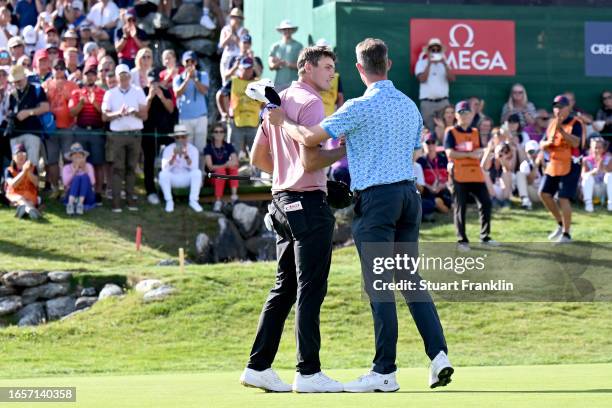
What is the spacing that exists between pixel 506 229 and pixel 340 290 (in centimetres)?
443

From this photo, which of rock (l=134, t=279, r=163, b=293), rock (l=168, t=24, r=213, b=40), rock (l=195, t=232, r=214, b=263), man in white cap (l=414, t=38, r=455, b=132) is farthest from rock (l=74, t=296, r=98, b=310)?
rock (l=168, t=24, r=213, b=40)

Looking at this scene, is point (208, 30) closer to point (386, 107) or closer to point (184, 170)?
point (184, 170)

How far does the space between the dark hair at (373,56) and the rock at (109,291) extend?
908 centimetres

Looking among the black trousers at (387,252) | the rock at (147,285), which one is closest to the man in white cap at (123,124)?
the rock at (147,285)

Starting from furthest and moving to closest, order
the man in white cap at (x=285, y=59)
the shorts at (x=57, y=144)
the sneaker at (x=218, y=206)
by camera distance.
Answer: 1. the man in white cap at (x=285, y=59)
2. the sneaker at (x=218, y=206)
3. the shorts at (x=57, y=144)

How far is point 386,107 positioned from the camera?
8.43 m

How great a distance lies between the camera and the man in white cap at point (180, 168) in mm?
20875

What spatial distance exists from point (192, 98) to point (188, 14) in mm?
6361

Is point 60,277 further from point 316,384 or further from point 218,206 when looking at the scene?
point 316,384

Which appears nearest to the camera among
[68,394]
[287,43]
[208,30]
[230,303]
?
[68,394]

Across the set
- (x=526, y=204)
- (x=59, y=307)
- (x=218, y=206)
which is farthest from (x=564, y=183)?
(x=59, y=307)

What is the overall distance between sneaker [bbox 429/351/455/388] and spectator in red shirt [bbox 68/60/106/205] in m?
13.4

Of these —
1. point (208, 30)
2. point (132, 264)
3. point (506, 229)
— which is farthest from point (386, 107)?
point (208, 30)

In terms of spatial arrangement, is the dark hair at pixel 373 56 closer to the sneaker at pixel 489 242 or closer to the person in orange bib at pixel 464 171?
the person in orange bib at pixel 464 171
